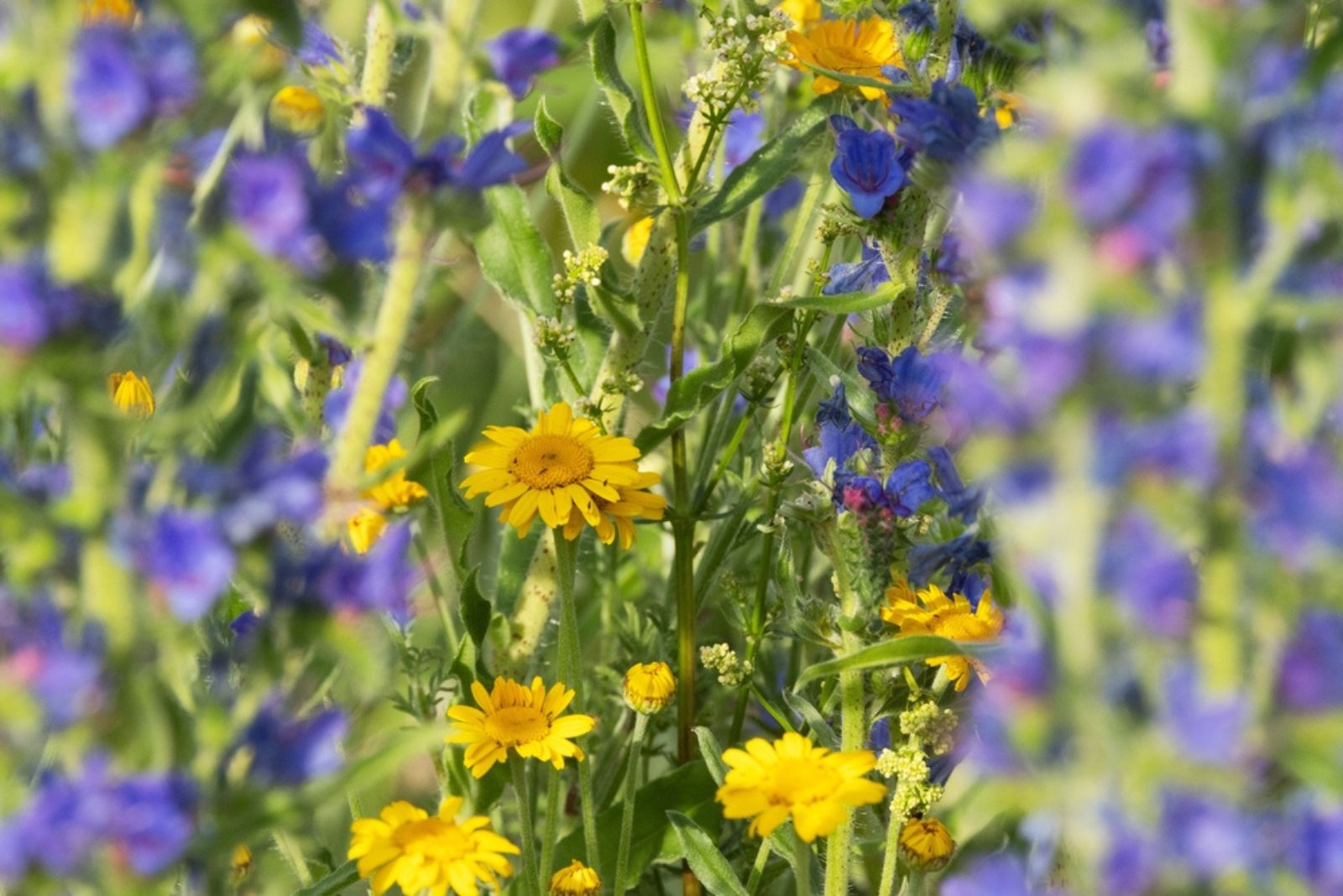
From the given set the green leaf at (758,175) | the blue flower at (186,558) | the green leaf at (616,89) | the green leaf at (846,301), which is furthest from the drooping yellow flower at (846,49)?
the blue flower at (186,558)

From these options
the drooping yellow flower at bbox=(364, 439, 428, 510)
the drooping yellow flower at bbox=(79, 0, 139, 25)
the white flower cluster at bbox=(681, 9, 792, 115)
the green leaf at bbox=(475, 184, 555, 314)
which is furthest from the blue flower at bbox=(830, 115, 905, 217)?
the drooping yellow flower at bbox=(79, 0, 139, 25)

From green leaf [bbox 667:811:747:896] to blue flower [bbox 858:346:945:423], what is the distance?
39 centimetres

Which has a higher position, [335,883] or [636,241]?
[636,241]

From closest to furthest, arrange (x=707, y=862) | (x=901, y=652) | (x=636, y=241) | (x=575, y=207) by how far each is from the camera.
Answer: (x=901, y=652) → (x=707, y=862) → (x=575, y=207) → (x=636, y=241)

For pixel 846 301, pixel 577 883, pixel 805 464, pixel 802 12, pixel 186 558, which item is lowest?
pixel 577 883

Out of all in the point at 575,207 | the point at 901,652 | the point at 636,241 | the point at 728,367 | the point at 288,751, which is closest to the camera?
the point at 288,751

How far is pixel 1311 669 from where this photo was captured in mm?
705

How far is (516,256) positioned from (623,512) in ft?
1.12

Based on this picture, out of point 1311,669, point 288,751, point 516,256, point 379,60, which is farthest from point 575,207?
point 1311,669

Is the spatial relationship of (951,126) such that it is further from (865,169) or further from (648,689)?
(648,689)

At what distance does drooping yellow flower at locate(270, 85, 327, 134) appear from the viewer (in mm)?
1168

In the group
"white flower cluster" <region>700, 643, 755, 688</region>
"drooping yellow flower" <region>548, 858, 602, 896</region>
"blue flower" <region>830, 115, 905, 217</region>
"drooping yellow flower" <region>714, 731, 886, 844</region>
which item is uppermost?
"blue flower" <region>830, 115, 905, 217</region>

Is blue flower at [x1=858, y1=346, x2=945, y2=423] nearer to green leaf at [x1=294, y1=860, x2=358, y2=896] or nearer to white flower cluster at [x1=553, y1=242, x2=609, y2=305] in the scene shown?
white flower cluster at [x1=553, y1=242, x2=609, y2=305]

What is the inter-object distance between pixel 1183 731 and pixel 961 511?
1.54 feet
